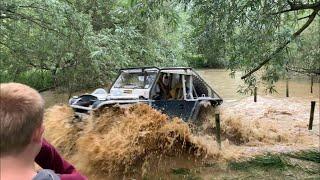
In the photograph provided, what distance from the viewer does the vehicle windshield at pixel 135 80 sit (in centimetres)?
1098

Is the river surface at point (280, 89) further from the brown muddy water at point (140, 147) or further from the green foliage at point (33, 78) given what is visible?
the brown muddy water at point (140, 147)

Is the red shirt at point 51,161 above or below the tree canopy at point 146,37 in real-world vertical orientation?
below

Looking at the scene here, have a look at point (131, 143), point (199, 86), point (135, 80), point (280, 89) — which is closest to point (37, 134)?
point (131, 143)

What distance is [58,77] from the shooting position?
18984 mm

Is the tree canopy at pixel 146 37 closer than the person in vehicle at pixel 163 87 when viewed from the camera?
Yes

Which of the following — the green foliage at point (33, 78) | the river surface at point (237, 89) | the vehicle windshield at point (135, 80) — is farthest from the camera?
the river surface at point (237, 89)

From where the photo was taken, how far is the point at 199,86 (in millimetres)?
12258

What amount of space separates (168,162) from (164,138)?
20.6 inches

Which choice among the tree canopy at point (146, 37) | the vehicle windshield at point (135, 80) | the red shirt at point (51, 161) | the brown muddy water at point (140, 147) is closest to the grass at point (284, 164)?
the brown muddy water at point (140, 147)

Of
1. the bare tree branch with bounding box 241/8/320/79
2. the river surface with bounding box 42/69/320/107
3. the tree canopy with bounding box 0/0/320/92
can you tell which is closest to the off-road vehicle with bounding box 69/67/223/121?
the tree canopy with bounding box 0/0/320/92

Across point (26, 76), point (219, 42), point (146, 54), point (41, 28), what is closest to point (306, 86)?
point (146, 54)

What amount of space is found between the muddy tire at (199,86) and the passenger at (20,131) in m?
10.6

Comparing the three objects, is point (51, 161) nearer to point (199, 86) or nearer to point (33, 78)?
point (199, 86)

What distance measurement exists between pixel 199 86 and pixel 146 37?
5711 mm
